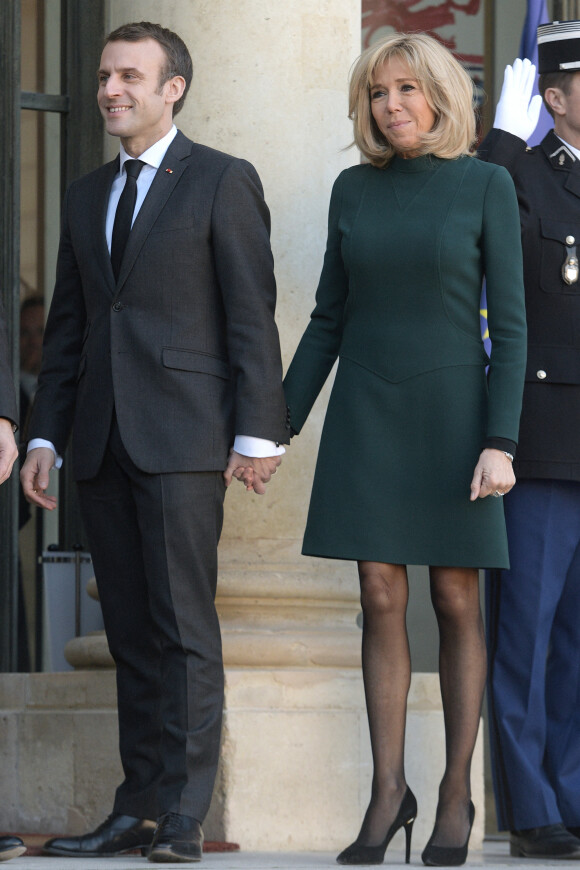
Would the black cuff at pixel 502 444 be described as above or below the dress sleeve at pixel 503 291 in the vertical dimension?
below

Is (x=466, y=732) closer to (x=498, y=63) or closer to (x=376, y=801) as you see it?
(x=376, y=801)

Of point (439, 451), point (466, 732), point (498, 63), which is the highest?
point (498, 63)

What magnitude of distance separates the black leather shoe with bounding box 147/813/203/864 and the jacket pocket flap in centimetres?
107

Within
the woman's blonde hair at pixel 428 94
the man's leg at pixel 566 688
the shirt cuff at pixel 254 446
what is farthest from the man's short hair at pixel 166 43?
the man's leg at pixel 566 688

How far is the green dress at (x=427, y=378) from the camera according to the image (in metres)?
4.39

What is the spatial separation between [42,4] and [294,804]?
128 inches

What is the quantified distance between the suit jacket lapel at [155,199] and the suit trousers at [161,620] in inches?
16.6

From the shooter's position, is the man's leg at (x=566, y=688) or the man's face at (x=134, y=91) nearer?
the man's face at (x=134, y=91)

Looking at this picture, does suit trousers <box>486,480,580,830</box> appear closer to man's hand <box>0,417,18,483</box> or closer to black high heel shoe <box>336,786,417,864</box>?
black high heel shoe <box>336,786,417,864</box>

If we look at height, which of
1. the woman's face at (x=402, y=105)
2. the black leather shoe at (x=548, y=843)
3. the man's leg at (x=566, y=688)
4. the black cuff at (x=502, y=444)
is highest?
the woman's face at (x=402, y=105)

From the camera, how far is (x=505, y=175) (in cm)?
448

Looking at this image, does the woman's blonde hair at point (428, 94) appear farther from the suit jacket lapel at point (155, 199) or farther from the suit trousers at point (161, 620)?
the suit trousers at point (161, 620)

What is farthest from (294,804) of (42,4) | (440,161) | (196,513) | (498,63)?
(498,63)

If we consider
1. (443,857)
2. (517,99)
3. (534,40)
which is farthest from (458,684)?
(534,40)
